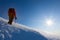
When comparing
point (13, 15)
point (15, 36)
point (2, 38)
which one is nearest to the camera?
point (2, 38)

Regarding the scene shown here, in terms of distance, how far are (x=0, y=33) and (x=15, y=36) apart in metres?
1.49

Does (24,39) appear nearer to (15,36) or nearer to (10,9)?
(15,36)

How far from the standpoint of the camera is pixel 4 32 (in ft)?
56.4

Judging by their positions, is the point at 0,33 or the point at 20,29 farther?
the point at 20,29

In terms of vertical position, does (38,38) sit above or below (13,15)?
below

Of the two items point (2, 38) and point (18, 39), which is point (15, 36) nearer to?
point (18, 39)

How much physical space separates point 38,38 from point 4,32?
3482mm

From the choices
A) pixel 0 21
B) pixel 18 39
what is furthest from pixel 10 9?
pixel 18 39

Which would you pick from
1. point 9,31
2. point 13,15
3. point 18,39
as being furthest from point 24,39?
point 13,15

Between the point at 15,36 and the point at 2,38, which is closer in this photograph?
the point at 2,38

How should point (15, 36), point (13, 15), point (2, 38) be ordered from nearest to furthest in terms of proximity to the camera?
point (2, 38) < point (15, 36) < point (13, 15)

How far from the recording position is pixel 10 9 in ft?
59.4

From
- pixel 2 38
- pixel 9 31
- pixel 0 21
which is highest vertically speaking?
pixel 0 21

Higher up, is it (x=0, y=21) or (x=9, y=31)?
(x=0, y=21)
